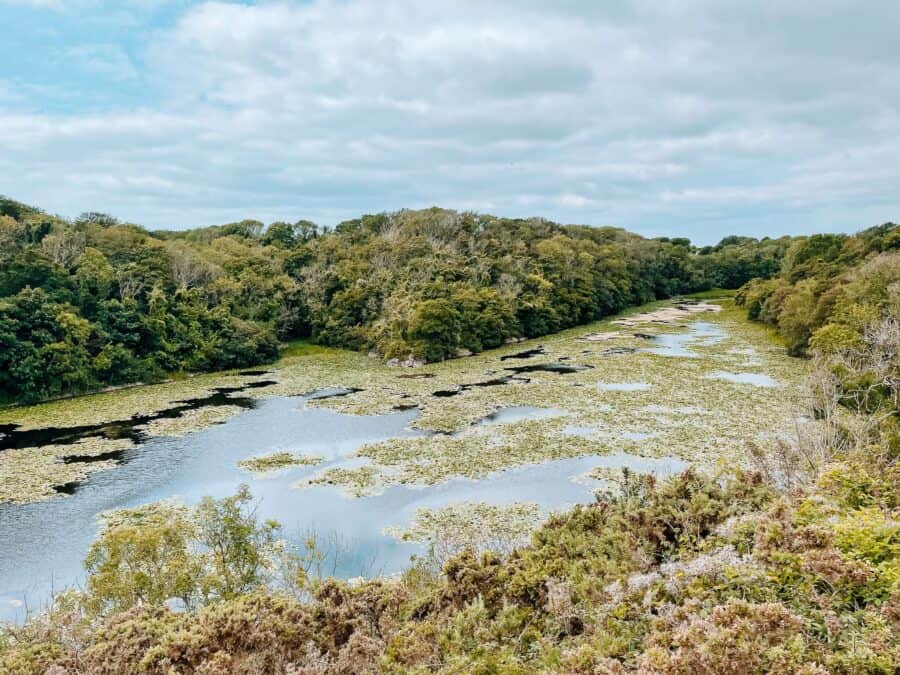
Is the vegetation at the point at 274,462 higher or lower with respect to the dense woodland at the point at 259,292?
lower

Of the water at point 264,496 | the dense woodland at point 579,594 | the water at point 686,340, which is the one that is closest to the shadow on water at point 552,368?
the water at point 686,340

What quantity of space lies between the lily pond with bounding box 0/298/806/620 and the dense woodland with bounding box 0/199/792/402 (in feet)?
13.6

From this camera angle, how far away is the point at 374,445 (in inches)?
1107

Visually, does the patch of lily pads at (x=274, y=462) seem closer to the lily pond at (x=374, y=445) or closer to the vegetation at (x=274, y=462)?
the vegetation at (x=274, y=462)

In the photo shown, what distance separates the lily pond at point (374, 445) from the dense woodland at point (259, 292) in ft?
13.6

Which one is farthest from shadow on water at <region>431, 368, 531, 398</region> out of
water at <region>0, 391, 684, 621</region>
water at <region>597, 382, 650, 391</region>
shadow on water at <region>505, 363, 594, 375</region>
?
water at <region>0, 391, 684, 621</region>

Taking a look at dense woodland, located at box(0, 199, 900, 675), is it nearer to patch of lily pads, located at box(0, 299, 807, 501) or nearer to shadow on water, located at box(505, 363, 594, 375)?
patch of lily pads, located at box(0, 299, 807, 501)

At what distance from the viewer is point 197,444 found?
29.5m

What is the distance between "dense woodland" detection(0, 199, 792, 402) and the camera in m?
42.3

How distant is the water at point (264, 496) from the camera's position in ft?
57.4

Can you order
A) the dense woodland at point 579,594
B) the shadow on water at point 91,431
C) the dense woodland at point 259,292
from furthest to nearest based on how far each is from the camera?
the dense woodland at point 259,292 → the shadow on water at point 91,431 → the dense woodland at point 579,594

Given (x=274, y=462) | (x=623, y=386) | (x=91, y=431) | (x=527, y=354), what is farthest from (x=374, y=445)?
(x=527, y=354)

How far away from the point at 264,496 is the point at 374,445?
270 inches

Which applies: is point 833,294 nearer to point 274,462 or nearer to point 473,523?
point 473,523
